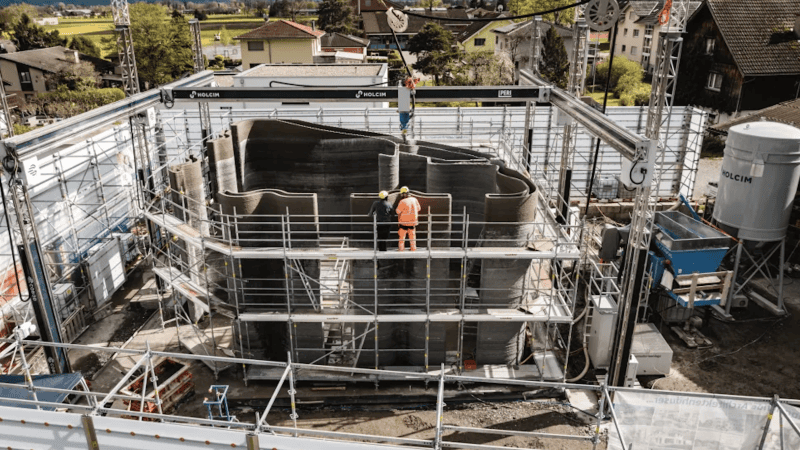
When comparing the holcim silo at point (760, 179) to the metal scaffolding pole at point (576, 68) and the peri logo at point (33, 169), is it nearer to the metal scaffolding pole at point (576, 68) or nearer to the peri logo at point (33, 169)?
the metal scaffolding pole at point (576, 68)

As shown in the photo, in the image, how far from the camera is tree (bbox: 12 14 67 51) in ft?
214

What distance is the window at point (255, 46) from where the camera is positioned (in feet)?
184

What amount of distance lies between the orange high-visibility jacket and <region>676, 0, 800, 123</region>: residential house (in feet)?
91.5

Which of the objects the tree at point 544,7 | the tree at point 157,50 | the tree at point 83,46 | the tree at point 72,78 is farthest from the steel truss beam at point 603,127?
the tree at point 83,46

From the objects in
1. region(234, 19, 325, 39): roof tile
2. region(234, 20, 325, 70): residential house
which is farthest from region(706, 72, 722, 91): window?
region(234, 19, 325, 39): roof tile

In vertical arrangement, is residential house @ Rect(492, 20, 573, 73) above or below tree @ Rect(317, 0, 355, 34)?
below

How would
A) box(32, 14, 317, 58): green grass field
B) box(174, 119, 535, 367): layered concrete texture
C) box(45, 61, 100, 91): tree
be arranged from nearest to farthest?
box(174, 119, 535, 367): layered concrete texture → box(45, 61, 100, 91): tree → box(32, 14, 317, 58): green grass field

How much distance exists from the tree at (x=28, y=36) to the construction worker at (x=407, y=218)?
220 feet

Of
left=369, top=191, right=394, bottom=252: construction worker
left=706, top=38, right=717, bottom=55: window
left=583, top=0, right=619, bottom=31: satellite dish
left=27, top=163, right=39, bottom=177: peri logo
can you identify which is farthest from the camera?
left=706, top=38, right=717, bottom=55: window

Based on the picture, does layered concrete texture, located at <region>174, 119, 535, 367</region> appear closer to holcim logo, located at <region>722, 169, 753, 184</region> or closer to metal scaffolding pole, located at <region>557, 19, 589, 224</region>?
metal scaffolding pole, located at <region>557, 19, 589, 224</region>

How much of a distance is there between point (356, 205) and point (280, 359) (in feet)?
14.7

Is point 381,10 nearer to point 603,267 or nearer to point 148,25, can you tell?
point 148,25

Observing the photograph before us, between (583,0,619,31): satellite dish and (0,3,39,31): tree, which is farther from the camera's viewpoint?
(0,3,39,31): tree

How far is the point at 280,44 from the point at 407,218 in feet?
152
